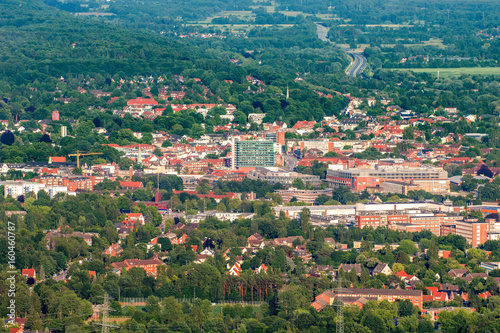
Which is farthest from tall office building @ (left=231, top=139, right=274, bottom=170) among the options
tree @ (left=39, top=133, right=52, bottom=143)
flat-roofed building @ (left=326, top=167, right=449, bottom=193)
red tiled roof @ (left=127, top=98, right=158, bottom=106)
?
red tiled roof @ (left=127, top=98, right=158, bottom=106)

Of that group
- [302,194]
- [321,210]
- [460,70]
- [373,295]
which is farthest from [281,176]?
[460,70]

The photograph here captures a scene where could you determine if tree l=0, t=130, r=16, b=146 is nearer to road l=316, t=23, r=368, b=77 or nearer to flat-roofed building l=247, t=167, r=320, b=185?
flat-roofed building l=247, t=167, r=320, b=185

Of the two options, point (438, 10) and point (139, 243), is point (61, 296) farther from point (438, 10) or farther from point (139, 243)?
point (438, 10)

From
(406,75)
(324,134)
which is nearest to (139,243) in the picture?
(324,134)

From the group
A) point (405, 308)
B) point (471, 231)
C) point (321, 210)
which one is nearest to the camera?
point (405, 308)

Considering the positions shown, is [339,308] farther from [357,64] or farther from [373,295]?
[357,64]

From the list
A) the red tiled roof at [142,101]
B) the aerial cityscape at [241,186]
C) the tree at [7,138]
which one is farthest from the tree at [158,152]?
the red tiled roof at [142,101]
